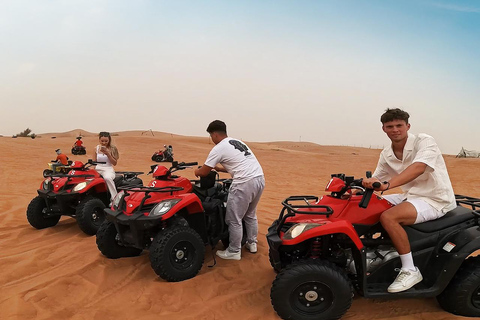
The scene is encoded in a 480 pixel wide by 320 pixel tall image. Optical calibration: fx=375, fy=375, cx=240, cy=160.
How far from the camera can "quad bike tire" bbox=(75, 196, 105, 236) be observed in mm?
6242

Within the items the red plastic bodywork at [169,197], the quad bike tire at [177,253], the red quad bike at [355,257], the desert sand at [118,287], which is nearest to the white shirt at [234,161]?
the red plastic bodywork at [169,197]

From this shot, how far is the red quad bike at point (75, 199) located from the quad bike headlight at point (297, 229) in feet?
12.8

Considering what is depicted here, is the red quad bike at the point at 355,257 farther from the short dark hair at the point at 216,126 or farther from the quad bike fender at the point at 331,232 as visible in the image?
the short dark hair at the point at 216,126

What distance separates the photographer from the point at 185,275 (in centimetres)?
448

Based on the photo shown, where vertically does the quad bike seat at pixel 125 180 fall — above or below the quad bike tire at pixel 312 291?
above

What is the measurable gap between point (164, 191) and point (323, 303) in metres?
2.30

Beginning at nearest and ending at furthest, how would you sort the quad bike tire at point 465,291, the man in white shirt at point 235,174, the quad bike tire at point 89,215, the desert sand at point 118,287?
the quad bike tire at point 465,291, the desert sand at point 118,287, the man in white shirt at point 235,174, the quad bike tire at point 89,215

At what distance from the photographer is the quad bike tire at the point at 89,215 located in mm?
6242

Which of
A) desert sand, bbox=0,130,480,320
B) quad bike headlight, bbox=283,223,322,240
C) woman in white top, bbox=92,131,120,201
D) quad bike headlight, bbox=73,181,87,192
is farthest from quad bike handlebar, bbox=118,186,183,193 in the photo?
woman in white top, bbox=92,131,120,201

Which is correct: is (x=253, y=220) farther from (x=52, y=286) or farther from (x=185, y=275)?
(x=52, y=286)

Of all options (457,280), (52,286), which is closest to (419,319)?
(457,280)

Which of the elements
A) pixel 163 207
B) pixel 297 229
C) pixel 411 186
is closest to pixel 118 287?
pixel 163 207

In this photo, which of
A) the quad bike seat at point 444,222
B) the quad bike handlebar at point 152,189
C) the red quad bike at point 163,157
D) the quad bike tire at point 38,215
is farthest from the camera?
the red quad bike at point 163,157

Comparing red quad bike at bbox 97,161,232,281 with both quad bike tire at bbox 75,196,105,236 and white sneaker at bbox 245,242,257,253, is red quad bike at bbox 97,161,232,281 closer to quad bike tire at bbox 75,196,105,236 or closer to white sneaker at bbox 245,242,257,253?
white sneaker at bbox 245,242,257,253
